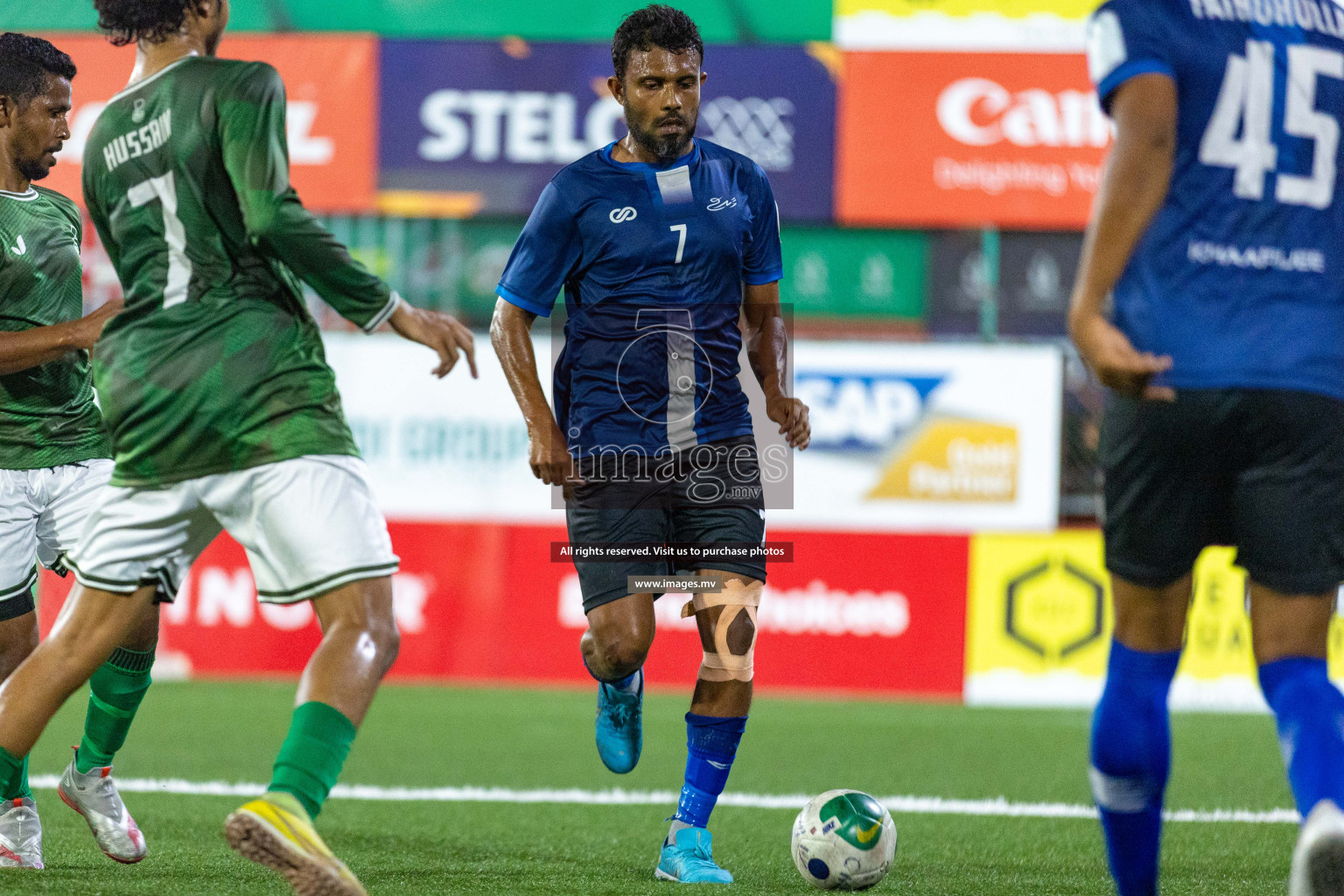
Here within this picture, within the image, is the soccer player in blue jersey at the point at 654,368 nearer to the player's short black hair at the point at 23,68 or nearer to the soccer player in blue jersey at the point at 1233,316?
the player's short black hair at the point at 23,68

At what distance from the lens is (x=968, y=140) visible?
35.4ft

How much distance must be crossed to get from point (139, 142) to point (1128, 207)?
2088mm

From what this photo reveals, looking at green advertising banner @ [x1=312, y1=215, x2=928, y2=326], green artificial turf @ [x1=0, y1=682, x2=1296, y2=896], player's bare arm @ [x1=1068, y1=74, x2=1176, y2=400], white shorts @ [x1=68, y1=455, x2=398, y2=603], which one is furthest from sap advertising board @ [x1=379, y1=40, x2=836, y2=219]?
player's bare arm @ [x1=1068, y1=74, x2=1176, y2=400]

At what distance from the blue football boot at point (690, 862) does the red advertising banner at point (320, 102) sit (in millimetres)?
7604

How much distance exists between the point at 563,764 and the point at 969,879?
2991mm

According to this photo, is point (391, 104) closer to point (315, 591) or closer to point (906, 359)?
point (906, 359)

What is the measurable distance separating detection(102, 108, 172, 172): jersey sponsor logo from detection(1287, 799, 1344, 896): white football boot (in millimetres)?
2664

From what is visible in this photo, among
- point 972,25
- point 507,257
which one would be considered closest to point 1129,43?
point 972,25

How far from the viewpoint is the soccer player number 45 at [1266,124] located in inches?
114

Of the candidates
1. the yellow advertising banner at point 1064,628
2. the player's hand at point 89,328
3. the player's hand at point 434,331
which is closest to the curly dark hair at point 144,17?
the player's hand at point 434,331

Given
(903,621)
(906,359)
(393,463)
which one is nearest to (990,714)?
(903,621)

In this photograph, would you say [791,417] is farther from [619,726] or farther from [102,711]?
[102,711]

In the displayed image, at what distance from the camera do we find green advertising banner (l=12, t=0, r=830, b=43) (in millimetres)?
11242

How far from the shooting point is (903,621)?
10078 millimetres
